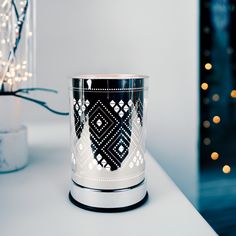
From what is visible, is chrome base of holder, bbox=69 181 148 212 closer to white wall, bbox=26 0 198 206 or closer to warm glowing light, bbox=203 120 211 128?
white wall, bbox=26 0 198 206

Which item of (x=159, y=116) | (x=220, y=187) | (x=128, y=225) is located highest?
(x=159, y=116)

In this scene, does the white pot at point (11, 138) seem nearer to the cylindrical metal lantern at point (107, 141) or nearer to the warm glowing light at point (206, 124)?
the cylindrical metal lantern at point (107, 141)

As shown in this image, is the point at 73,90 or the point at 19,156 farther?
the point at 19,156

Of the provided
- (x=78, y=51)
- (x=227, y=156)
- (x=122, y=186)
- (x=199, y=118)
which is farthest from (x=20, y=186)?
(x=227, y=156)

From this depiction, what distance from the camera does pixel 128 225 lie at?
0.38 metres

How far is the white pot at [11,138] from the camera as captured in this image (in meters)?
0.57

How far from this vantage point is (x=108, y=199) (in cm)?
41

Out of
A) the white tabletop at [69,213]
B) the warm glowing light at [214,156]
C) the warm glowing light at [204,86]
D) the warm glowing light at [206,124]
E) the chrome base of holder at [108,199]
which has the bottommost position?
the warm glowing light at [214,156]

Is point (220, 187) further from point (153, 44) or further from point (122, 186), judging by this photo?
point (122, 186)

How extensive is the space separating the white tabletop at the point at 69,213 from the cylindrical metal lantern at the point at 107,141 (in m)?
0.02

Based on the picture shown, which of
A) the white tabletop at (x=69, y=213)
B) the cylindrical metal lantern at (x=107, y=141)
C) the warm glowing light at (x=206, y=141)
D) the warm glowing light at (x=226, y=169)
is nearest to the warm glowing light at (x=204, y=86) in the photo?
the warm glowing light at (x=206, y=141)

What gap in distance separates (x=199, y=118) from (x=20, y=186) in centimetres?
65

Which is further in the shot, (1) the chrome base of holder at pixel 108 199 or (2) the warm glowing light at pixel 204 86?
(2) the warm glowing light at pixel 204 86

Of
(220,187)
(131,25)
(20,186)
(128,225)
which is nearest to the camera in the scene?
(128,225)
